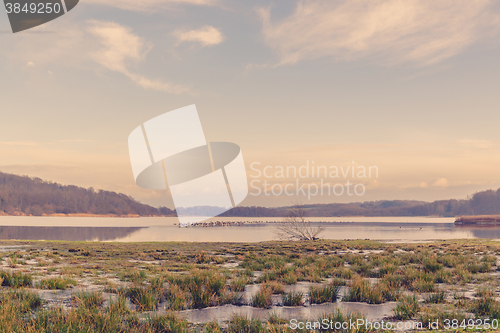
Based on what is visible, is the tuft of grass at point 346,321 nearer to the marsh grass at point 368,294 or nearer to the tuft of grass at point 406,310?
the tuft of grass at point 406,310

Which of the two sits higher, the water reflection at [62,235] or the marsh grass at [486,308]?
the marsh grass at [486,308]

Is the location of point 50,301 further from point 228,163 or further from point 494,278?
point 228,163

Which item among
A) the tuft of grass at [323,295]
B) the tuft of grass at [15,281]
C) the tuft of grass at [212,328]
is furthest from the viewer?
the tuft of grass at [15,281]

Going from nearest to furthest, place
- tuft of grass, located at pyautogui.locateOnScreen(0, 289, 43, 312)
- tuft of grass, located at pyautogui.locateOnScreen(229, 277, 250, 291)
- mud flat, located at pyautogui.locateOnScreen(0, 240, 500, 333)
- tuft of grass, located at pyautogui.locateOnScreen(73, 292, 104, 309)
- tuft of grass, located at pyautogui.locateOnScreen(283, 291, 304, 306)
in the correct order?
mud flat, located at pyautogui.locateOnScreen(0, 240, 500, 333), tuft of grass, located at pyautogui.locateOnScreen(0, 289, 43, 312), tuft of grass, located at pyautogui.locateOnScreen(73, 292, 104, 309), tuft of grass, located at pyautogui.locateOnScreen(283, 291, 304, 306), tuft of grass, located at pyautogui.locateOnScreen(229, 277, 250, 291)

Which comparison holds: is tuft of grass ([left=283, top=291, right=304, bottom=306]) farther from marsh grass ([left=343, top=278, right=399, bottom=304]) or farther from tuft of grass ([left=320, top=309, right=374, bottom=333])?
tuft of grass ([left=320, top=309, right=374, bottom=333])

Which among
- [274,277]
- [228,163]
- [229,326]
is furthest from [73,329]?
[228,163]

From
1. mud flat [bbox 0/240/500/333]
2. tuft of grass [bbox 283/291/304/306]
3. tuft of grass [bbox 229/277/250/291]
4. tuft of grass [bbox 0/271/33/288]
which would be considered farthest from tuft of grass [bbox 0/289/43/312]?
tuft of grass [bbox 283/291/304/306]

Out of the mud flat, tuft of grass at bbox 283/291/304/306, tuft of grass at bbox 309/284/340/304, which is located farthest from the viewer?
tuft of grass at bbox 309/284/340/304

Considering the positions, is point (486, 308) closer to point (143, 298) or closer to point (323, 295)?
point (323, 295)

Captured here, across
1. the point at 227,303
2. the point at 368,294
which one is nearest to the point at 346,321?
the point at 368,294

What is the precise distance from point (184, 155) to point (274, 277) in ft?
46.7

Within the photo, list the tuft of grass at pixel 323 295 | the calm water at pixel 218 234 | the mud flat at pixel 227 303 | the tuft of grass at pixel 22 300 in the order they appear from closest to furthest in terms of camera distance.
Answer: the mud flat at pixel 227 303, the tuft of grass at pixel 22 300, the tuft of grass at pixel 323 295, the calm water at pixel 218 234

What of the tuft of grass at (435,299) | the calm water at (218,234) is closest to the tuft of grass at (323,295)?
the tuft of grass at (435,299)

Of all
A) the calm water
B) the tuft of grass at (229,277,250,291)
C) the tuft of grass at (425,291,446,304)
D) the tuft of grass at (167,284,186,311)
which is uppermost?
the tuft of grass at (167,284,186,311)
